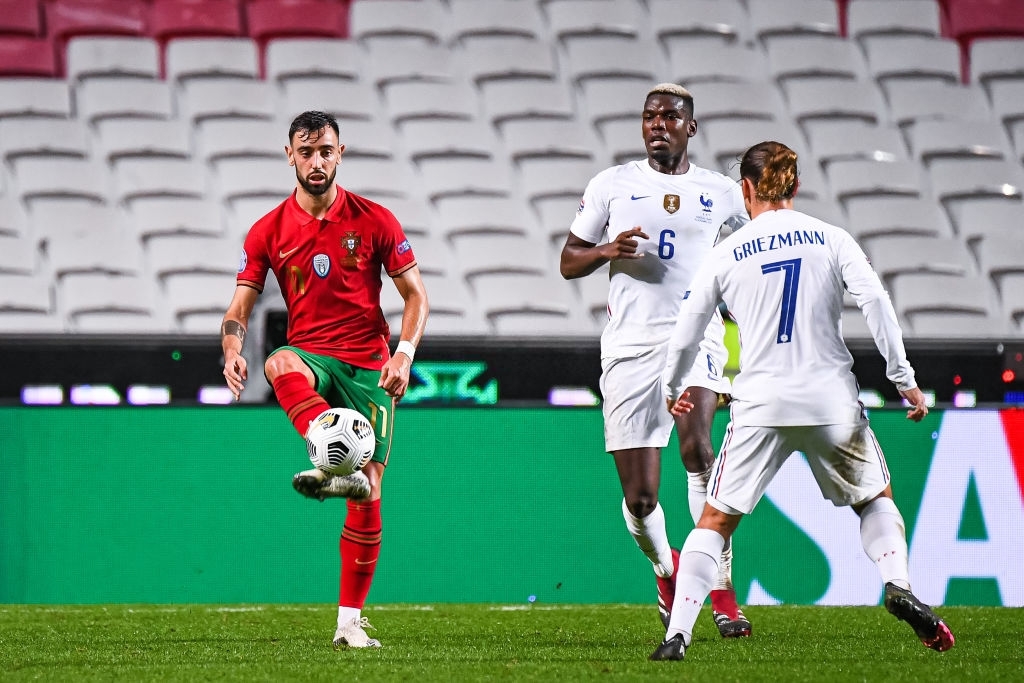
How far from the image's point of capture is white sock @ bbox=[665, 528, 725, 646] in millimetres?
4625

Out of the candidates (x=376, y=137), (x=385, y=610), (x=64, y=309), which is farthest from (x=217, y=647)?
(x=376, y=137)

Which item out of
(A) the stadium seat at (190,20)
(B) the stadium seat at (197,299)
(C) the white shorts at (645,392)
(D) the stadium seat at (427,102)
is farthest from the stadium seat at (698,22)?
(C) the white shorts at (645,392)

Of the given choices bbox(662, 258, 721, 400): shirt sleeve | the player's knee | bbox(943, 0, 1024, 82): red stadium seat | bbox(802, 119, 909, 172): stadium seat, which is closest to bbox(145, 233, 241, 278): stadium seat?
bbox(802, 119, 909, 172): stadium seat

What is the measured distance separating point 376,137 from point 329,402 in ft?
20.2

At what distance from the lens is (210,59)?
1177 centimetres

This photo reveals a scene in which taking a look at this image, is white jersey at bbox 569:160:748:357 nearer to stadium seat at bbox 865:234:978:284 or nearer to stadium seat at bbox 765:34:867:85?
stadium seat at bbox 865:234:978:284

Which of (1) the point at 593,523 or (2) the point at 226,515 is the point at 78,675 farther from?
(1) the point at 593,523

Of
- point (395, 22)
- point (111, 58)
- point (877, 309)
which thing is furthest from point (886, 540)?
point (111, 58)

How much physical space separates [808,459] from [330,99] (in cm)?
770

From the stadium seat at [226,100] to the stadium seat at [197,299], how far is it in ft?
6.82

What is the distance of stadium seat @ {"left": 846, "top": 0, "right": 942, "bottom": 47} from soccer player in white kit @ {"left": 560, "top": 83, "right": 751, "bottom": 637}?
737 centimetres

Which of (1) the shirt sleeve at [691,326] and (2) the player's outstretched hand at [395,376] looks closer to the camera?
(1) the shirt sleeve at [691,326]

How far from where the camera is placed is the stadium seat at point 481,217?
1050 centimetres

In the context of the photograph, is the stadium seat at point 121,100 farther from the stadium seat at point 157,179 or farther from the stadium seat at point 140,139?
the stadium seat at point 157,179
